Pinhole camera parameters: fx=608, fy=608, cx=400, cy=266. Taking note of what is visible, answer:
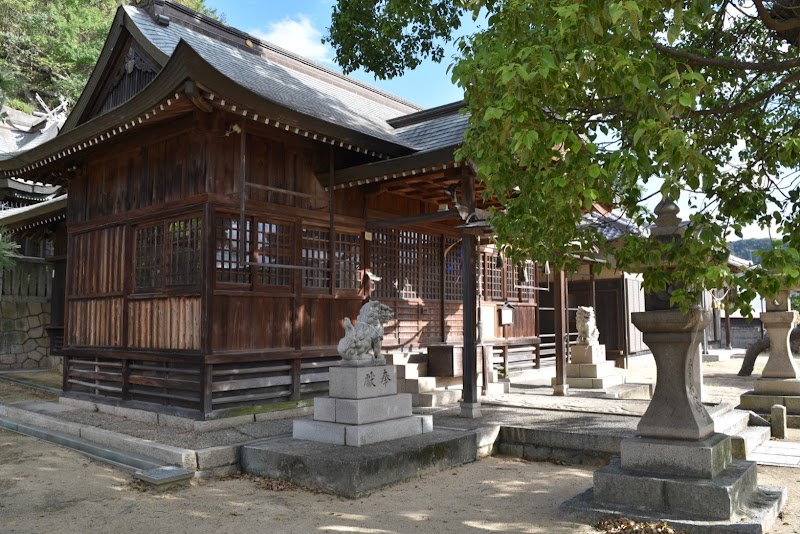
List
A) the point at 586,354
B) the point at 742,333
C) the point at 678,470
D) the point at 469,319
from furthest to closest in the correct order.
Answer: the point at 742,333 → the point at 586,354 → the point at 469,319 → the point at 678,470

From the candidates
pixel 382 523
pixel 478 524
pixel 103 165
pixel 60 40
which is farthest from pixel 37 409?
pixel 60 40

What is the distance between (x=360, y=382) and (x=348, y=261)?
4.03m

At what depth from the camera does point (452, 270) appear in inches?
520

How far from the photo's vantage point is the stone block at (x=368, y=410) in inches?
283

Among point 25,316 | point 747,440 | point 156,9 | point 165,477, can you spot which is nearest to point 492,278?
point 747,440

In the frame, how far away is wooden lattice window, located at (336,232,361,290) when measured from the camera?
1085 cm

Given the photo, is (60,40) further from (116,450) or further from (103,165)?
(116,450)

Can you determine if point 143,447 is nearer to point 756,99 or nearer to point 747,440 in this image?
point 756,99

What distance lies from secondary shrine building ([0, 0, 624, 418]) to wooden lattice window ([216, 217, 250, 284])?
0.10 feet

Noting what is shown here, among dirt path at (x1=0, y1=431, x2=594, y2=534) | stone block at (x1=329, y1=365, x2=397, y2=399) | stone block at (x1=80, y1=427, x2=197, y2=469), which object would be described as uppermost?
stone block at (x1=329, y1=365, x2=397, y2=399)

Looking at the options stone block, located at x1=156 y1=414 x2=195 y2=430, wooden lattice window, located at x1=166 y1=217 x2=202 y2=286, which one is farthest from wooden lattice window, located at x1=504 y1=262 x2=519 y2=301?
stone block, located at x1=156 y1=414 x2=195 y2=430

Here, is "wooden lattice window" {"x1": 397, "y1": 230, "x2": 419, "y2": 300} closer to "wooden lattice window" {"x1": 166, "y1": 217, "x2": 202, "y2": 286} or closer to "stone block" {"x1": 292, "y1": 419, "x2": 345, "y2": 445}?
"wooden lattice window" {"x1": 166, "y1": 217, "x2": 202, "y2": 286}

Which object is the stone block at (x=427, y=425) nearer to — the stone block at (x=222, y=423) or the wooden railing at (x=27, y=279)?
the stone block at (x=222, y=423)

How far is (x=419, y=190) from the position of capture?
11750 millimetres
